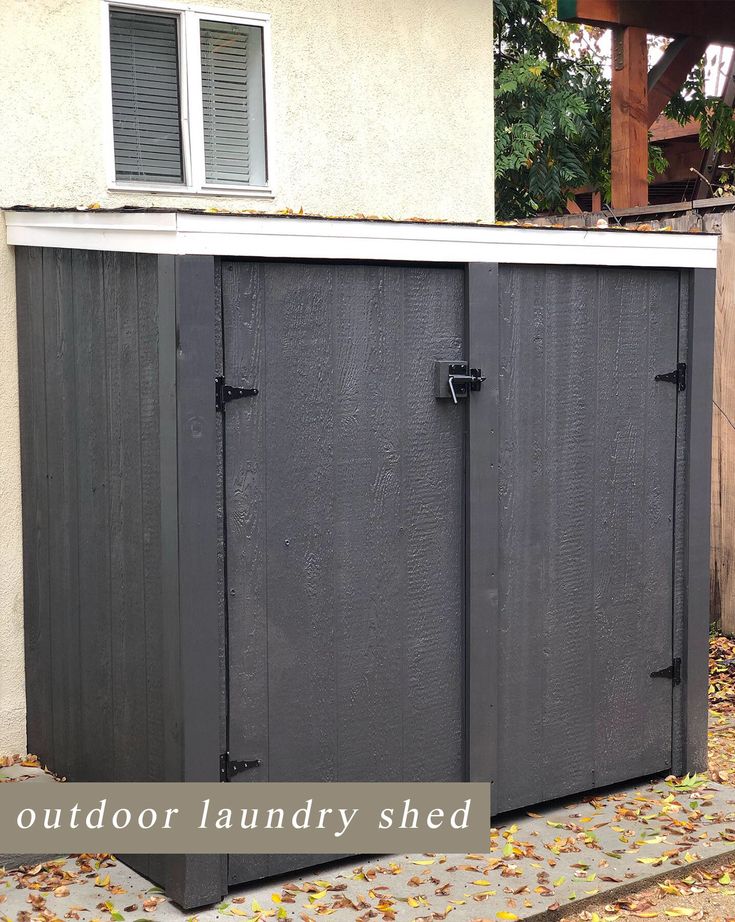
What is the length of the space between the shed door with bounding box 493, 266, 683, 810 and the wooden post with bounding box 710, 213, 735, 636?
1951 mm

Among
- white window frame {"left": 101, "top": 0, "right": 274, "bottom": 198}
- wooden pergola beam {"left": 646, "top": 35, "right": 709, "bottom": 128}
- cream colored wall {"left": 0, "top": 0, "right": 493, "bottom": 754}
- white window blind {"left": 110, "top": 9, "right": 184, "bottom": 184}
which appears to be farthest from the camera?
wooden pergola beam {"left": 646, "top": 35, "right": 709, "bottom": 128}

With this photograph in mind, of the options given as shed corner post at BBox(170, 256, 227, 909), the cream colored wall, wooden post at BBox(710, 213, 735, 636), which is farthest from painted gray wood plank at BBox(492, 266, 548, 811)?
wooden post at BBox(710, 213, 735, 636)

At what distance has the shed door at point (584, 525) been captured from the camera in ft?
→ 16.0

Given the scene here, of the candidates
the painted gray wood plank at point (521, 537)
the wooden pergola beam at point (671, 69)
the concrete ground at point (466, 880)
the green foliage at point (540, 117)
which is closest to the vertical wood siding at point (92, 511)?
the concrete ground at point (466, 880)

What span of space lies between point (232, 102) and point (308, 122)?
16.4 inches

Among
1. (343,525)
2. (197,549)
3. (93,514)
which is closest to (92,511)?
(93,514)

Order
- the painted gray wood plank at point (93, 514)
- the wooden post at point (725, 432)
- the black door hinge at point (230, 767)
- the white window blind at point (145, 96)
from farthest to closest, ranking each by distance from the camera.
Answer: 1. the wooden post at point (725, 432)
2. the white window blind at point (145, 96)
3. the painted gray wood plank at point (93, 514)
4. the black door hinge at point (230, 767)

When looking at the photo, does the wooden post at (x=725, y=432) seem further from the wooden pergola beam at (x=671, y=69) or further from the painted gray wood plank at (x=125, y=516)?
the painted gray wood plank at (x=125, y=516)

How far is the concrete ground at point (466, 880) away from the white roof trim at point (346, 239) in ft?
7.56

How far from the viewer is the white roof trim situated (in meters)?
3.97

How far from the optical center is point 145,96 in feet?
18.8

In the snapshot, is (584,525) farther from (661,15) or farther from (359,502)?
(661,15)

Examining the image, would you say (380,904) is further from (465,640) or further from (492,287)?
(492,287)

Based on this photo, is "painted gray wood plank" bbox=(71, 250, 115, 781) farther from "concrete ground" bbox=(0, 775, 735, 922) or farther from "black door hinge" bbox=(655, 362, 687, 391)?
"black door hinge" bbox=(655, 362, 687, 391)
